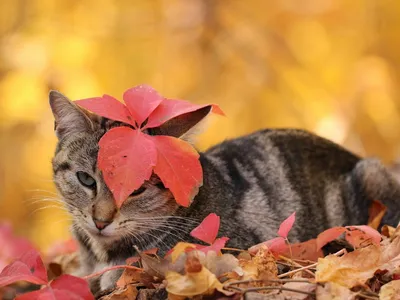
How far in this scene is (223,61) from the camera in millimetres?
6062

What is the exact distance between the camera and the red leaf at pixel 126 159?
2188mm

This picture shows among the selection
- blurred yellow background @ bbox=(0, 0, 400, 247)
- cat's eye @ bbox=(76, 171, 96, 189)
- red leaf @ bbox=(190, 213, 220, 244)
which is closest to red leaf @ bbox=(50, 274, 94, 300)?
red leaf @ bbox=(190, 213, 220, 244)

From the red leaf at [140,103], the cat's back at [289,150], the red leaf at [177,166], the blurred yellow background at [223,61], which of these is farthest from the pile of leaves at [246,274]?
the blurred yellow background at [223,61]

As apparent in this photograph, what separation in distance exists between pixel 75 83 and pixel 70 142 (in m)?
2.72

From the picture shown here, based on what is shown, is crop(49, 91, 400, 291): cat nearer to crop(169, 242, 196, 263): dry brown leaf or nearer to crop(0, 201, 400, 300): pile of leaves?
crop(0, 201, 400, 300): pile of leaves

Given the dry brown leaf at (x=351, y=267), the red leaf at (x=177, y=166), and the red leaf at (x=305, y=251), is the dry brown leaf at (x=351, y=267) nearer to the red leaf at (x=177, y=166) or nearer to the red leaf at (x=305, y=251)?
the red leaf at (x=305, y=251)

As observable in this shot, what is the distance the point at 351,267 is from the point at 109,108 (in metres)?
0.90

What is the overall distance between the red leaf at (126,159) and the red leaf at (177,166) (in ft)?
0.15

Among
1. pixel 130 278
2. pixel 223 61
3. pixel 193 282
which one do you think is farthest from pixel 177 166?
pixel 223 61

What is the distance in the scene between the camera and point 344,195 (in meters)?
3.38

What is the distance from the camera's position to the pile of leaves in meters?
1.89

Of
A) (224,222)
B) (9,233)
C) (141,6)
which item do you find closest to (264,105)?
(141,6)

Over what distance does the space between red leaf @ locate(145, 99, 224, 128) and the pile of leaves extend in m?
0.35

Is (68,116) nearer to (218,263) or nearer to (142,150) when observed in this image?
(142,150)
